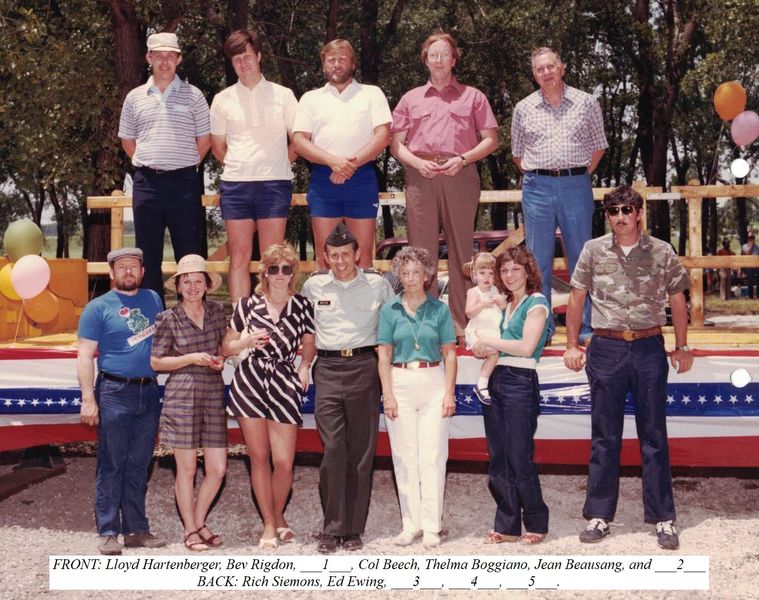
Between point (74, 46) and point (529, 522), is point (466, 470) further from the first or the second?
point (74, 46)

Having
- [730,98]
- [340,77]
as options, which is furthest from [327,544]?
[730,98]

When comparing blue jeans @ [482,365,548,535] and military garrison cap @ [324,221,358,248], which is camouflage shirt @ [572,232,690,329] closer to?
blue jeans @ [482,365,548,535]

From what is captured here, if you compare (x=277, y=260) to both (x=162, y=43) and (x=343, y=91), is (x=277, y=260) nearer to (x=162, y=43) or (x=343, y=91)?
(x=343, y=91)

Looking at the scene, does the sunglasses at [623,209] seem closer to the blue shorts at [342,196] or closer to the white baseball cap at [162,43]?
the blue shorts at [342,196]

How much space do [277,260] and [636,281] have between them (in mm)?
2119

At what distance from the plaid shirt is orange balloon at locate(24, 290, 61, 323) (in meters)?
3.98

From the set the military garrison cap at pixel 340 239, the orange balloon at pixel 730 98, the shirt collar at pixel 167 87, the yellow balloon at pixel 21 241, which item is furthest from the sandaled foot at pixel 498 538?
the orange balloon at pixel 730 98

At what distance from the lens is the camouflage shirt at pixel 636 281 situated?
5391 mm

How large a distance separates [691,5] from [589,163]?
636 inches

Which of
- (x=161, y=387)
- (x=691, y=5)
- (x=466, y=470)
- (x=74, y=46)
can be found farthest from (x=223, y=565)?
(x=691, y=5)

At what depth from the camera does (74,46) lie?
11812 millimetres

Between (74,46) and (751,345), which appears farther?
(74,46)

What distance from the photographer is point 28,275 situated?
6719 mm

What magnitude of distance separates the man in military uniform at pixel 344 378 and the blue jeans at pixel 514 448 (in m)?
0.73
